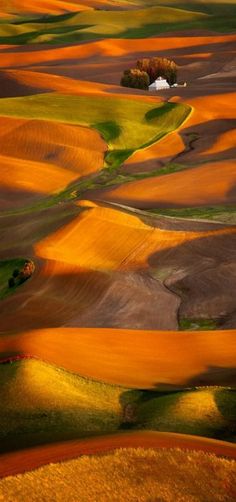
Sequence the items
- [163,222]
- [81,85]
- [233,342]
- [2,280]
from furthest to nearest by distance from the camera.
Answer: [81,85], [163,222], [2,280], [233,342]

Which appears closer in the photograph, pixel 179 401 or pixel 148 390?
pixel 179 401

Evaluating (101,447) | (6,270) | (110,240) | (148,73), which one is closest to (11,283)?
(6,270)

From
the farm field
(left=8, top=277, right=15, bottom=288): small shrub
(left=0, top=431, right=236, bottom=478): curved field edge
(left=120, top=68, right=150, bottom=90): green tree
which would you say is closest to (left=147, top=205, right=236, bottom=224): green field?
the farm field

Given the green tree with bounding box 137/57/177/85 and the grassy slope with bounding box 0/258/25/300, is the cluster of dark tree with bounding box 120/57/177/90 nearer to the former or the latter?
the green tree with bounding box 137/57/177/85

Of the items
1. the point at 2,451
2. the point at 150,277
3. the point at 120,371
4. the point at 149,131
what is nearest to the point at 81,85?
the point at 149,131

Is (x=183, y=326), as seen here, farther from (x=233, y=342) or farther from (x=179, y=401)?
(x=179, y=401)
